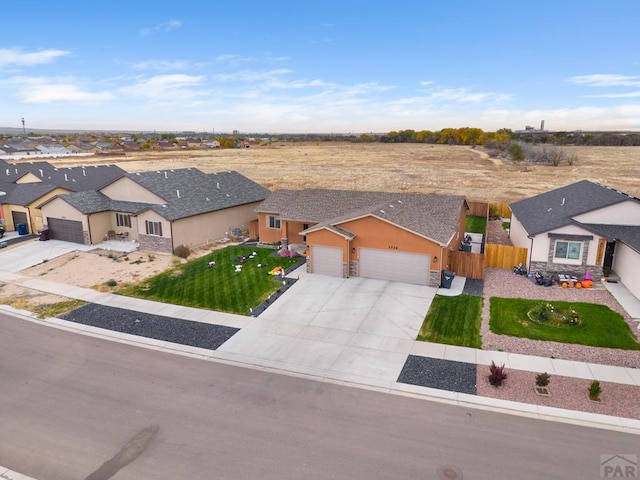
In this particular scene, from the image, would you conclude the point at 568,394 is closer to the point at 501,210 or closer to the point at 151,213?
the point at 151,213

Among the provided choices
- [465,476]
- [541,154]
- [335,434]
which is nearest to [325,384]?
[335,434]

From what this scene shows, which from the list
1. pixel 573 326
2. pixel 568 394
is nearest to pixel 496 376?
pixel 568 394

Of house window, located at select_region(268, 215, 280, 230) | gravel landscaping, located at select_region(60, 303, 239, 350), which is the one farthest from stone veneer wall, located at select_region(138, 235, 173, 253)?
gravel landscaping, located at select_region(60, 303, 239, 350)

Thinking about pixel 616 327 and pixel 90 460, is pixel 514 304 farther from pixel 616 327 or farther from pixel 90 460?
pixel 90 460

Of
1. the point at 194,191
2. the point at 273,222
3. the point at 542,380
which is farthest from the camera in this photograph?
the point at 194,191

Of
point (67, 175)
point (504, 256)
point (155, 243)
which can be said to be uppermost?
point (67, 175)

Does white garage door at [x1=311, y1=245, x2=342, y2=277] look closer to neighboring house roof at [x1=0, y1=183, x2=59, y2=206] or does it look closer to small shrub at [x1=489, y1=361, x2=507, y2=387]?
small shrub at [x1=489, y1=361, x2=507, y2=387]

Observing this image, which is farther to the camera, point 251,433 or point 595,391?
point 595,391

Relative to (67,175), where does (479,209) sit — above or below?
below
